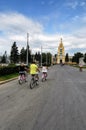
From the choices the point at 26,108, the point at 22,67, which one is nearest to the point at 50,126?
the point at 26,108

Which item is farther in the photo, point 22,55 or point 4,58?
point 4,58

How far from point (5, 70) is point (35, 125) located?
22672 millimetres

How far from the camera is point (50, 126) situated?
6.59 m

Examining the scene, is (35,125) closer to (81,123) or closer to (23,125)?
(23,125)

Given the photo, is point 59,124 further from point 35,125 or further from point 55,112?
point 55,112

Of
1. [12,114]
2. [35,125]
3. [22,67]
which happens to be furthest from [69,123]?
[22,67]

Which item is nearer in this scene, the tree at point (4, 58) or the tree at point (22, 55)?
the tree at point (22, 55)

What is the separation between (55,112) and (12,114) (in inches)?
56.7

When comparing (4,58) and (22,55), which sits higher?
(22,55)

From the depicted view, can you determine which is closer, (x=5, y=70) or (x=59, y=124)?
(x=59, y=124)

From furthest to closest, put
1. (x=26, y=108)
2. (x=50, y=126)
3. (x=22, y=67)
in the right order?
(x=22, y=67), (x=26, y=108), (x=50, y=126)

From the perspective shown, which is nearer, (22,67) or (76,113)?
(76,113)

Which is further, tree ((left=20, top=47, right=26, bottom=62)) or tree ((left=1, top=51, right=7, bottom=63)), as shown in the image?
tree ((left=1, top=51, right=7, bottom=63))

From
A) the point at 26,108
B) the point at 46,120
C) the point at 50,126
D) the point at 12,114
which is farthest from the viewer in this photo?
the point at 26,108
